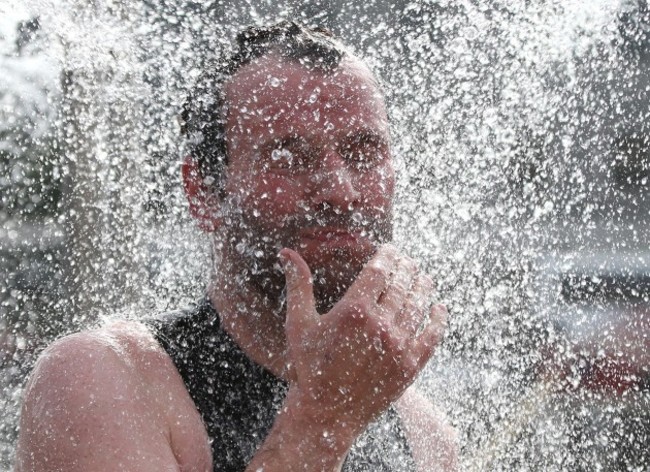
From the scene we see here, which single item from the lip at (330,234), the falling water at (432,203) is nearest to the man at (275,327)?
the lip at (330,234)

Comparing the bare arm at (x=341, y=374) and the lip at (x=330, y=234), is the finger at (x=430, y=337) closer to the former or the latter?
the bare arm at (x=341, y=374)

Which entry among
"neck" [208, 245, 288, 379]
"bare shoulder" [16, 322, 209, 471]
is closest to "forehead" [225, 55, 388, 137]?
"neck" [208, 245, 288, 379]

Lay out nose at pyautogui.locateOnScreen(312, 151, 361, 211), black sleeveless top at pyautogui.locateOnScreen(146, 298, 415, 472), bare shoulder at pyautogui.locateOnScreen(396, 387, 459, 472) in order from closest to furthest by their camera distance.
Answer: black sleeveless top at pyautogui.locateOnScreen(146, 298, 415, 472)
nose at pyautogui.locateOnScreen(312, 151, 361, 211)
bare shoulder at pyautogui.locateOnScreen(396, 387, 459, 472)

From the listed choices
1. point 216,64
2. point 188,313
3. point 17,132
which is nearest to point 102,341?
point 188,313

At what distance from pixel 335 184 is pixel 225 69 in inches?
21.3

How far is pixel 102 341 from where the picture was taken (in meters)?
1.63

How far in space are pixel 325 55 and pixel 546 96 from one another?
518 cm

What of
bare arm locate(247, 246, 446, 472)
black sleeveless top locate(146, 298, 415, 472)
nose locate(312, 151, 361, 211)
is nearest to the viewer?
bare arm locate(247, 246, 446, 472)

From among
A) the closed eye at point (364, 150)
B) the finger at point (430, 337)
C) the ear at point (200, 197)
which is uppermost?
the closed eye at point (364, 150)

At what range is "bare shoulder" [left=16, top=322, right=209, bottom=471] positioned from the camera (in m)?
1.45

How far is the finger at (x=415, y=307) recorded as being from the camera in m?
1.51

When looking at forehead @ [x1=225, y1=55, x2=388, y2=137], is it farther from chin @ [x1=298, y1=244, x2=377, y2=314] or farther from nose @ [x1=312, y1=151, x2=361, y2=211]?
chin @ [x1=298, y1=244, x2=377, y2=314]

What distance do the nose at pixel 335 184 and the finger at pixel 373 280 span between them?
0.28m

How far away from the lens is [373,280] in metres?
1.52
